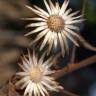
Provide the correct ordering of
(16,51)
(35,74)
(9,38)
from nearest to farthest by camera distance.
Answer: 1. (35,74)
2. (16,51)
3. (9,38)

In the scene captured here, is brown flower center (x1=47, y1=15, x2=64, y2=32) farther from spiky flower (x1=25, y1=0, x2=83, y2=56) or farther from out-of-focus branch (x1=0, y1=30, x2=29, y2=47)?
out-of-focus branch (x1=0, y1=30, x2=29, y2=47)

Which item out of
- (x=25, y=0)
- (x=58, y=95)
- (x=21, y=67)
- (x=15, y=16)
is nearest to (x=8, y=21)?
(x=15, y=16)

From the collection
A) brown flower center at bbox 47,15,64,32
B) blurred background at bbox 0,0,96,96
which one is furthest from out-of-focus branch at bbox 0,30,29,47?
brown flower center at bbox 47,15,64,32

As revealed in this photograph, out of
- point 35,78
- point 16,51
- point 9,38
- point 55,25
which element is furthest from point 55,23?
point 9,38

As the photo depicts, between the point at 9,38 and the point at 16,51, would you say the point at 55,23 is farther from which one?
the point at 9,38

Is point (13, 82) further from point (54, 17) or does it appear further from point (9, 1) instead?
point (9, 1)

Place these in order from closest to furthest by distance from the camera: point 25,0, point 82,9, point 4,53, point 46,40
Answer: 1. point 46,40
2. point 82,9
3. point 25,0
4. point 4,53

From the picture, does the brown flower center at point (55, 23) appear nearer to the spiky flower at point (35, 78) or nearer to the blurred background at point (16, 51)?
the spiky flower at point (35, 78)

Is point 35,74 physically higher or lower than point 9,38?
higher
